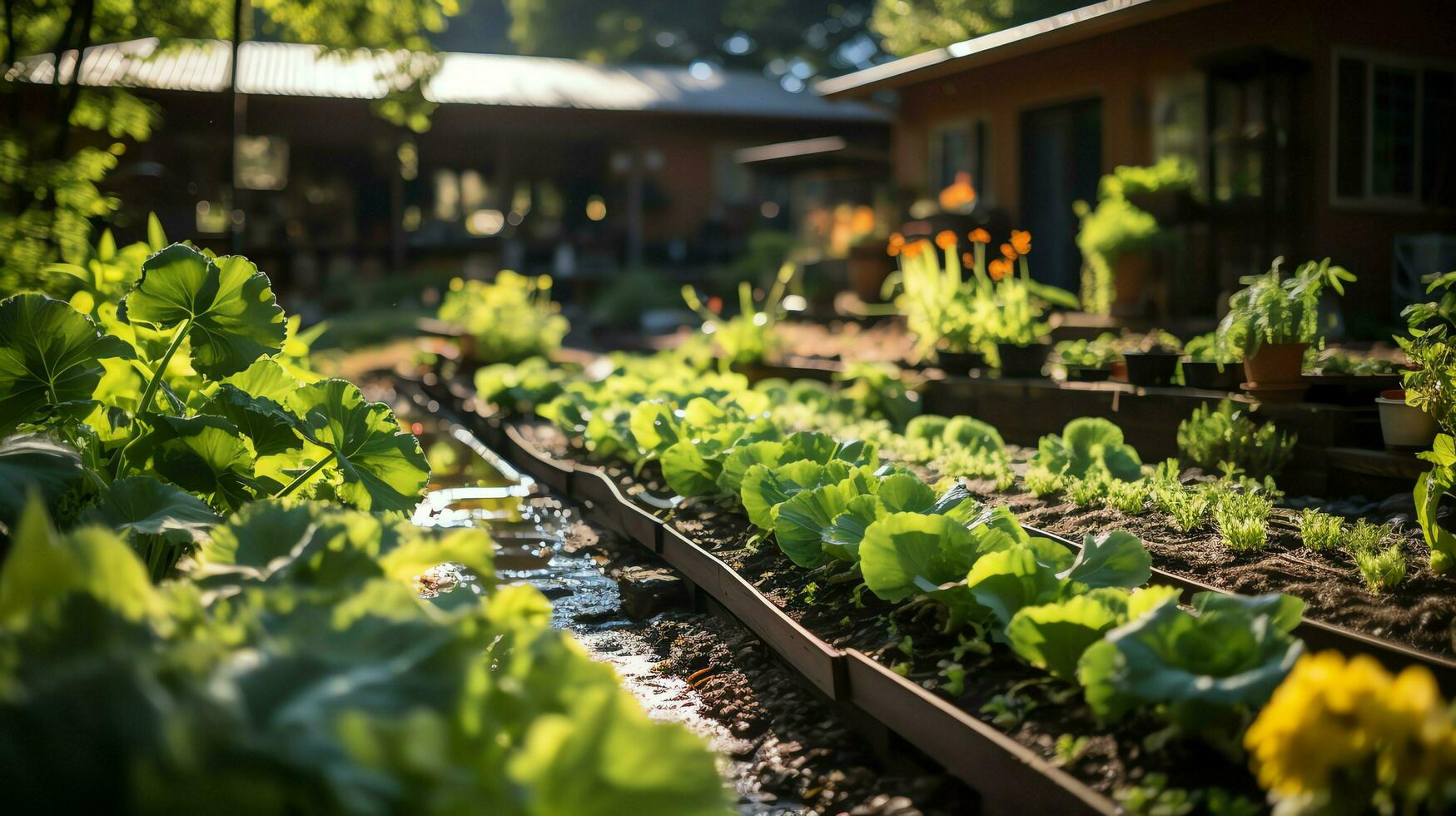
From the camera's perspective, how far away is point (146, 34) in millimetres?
8328

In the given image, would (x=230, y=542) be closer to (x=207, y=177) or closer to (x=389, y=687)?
(x=389, y=687)

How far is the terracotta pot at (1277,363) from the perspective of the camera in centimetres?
487

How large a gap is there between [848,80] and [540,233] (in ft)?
23.7

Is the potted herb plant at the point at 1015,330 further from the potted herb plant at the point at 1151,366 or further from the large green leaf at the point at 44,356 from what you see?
the large green leaf at the point at 44,356

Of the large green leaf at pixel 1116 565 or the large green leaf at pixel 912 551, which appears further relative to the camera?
the large green leaf at pixel 912 551

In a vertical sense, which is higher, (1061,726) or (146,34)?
(146,34)

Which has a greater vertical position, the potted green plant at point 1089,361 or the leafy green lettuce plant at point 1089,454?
the potted green plant at point 1089,361

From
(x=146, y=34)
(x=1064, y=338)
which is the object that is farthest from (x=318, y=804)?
(x=146, y=34)

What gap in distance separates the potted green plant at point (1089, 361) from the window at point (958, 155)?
6074 millimetres

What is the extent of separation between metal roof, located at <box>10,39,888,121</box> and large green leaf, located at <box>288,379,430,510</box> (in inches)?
474

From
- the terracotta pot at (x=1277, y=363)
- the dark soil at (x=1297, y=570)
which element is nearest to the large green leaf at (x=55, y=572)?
the dark soil at (x=1297, y=570)

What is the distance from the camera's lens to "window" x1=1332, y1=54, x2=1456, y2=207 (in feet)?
29.3

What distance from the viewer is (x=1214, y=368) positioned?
17.7 feet

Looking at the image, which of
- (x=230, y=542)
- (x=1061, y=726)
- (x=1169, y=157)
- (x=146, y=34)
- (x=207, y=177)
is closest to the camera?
(x=230, y=542)
